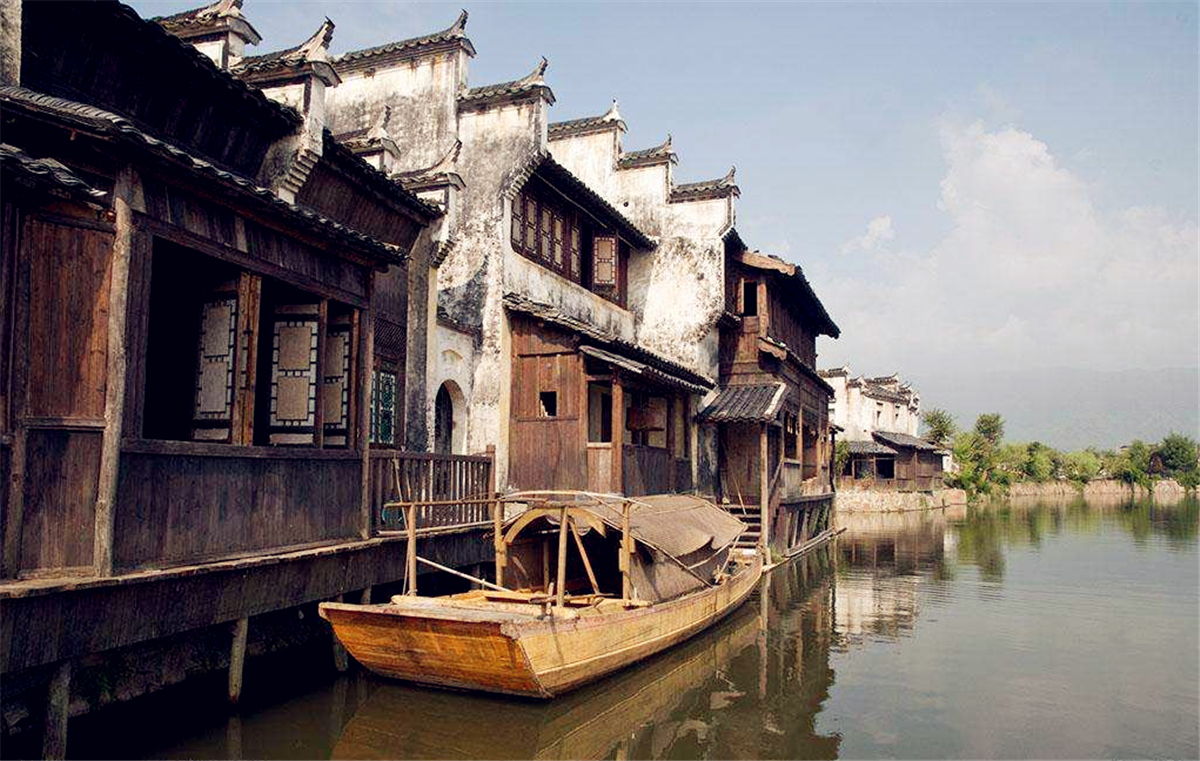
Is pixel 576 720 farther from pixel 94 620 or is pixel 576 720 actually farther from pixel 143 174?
pixel 143 174

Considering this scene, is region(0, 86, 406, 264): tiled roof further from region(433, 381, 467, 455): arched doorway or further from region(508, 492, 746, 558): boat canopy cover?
region(433, 381, 467, 455): arched doorway

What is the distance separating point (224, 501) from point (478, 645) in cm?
300

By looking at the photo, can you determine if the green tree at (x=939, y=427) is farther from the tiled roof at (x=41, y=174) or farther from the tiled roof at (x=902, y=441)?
the tiled roof at (x=41, y=174)

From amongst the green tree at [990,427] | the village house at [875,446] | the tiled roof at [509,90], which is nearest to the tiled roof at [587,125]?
the tiled roof at [509,90]

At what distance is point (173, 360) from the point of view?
10.4 metres

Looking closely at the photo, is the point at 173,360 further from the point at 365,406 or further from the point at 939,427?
the point at 939,427

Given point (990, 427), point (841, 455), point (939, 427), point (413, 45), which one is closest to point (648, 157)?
point (413, 45)

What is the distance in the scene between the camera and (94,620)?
6.71 m

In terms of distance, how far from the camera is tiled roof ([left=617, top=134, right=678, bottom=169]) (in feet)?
80.2

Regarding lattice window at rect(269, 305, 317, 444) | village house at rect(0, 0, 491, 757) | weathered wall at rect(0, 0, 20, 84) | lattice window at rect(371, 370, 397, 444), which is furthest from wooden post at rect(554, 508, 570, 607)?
weathered wall at rect(0, 0, 20, 84)

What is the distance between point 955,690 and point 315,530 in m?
8.61

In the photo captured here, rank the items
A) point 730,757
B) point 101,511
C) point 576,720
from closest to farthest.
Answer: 1. point 101,511
2. point 730,757
3. point 576,720

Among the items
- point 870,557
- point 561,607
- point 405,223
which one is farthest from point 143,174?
point 870,557

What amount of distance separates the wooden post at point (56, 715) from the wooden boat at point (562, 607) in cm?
311
